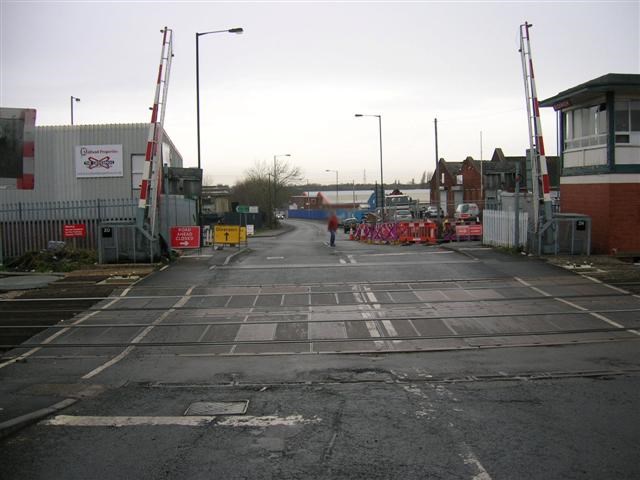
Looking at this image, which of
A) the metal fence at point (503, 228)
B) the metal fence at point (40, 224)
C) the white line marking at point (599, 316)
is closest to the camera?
the white line marking at point (599, 316)

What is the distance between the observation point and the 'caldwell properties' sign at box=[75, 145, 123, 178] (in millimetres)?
27062

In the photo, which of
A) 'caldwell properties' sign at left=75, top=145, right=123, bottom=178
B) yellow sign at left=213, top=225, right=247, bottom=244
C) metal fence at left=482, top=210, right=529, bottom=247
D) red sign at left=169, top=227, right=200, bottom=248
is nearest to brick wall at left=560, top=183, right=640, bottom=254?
metal fence at left=482, top=210, right=529, bottom=247

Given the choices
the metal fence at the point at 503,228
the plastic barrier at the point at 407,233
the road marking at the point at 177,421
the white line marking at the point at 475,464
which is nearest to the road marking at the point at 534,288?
the metal fence at the point at 503,228

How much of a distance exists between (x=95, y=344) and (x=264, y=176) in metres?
78.2

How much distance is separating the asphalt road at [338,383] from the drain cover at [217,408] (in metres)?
0.07

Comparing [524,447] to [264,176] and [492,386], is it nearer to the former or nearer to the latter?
[492,386]

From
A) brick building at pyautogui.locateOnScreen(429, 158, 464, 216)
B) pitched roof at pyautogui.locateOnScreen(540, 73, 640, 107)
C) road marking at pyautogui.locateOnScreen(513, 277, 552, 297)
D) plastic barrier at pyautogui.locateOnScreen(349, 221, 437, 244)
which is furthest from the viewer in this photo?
brick building at pyautogui.locateOnScreen(429, 158, 464, 216)

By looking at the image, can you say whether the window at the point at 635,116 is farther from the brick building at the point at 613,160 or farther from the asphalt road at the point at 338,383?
the asphalt road at the point at 338,383

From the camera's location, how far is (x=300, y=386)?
7.57 metres

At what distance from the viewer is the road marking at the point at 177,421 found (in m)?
6.09

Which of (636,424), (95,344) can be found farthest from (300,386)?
(95,344)

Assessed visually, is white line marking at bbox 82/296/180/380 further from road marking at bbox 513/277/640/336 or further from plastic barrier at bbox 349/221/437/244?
plastic barrier at bbox 349/221/437/244

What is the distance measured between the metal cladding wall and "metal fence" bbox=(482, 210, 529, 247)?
1524 centimetres

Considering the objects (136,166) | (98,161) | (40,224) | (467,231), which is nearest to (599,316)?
(467,231)
